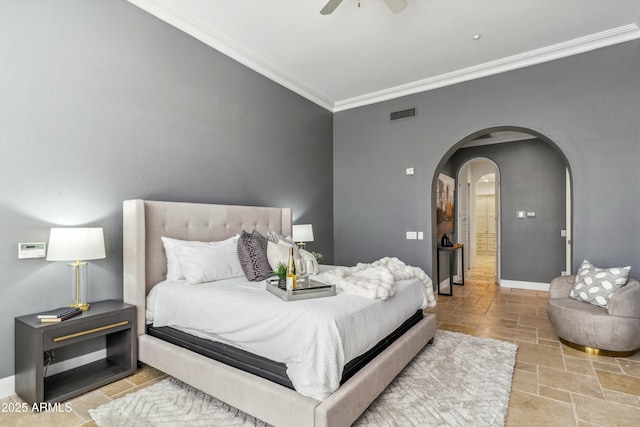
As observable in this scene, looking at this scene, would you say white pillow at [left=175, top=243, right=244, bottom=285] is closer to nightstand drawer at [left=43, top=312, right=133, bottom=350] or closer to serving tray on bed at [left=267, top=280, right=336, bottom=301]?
nightstand drawer at [left=43, top=312, right=133, bottom=350]

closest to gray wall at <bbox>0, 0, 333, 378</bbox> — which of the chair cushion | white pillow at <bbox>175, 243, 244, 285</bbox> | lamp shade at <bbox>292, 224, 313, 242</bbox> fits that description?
white pillow at <bbox>175, 243, 244, 285</bbox>

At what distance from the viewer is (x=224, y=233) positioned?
11.5 feet

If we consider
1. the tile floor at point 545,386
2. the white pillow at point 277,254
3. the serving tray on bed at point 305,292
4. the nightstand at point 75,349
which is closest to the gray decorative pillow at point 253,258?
the white pillow at point 277,254

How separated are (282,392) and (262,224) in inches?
94.7

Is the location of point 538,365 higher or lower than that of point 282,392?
lower

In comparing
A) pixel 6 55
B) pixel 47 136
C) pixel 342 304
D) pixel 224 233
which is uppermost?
pixel 6 55

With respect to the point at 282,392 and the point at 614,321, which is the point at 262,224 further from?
the point at 614,321

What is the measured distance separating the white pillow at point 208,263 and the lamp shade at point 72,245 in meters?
0.63

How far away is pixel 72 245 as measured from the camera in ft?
7.50

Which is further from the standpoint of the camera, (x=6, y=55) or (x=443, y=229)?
(x=443, y=229)

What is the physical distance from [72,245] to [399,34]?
363 cm

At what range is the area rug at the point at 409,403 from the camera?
2008mm

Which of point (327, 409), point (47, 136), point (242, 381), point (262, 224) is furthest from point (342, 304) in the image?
point (47, 136)

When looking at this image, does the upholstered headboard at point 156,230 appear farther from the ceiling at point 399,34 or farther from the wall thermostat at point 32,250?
the ceiling at point 399,34
